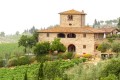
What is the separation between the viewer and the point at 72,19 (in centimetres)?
6888

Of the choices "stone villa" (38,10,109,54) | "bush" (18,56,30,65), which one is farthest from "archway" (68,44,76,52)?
"bush" (18,56,30,65)

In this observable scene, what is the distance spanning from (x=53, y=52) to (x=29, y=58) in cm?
364

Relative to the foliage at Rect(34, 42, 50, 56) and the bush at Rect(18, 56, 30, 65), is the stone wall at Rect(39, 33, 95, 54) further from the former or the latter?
the bush at Rect(18, 56, 30, 65)

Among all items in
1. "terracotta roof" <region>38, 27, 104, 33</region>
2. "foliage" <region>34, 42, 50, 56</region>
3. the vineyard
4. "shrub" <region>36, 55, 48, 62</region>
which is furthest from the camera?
"terracotta roof" <region>38, 27, 104, 33</region>

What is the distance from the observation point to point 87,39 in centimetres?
6538

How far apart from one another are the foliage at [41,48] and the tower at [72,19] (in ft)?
25.1

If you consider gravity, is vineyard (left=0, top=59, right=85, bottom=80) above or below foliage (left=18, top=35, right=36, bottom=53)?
below

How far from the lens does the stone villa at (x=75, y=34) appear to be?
65.2m

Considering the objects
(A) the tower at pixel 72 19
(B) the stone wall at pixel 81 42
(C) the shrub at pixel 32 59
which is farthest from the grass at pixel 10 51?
(B) the stone wall at pixel 81 42

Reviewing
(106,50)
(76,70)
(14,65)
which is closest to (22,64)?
(14,65)

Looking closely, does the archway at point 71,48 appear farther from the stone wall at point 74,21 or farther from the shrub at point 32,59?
the shrub at point 32,59

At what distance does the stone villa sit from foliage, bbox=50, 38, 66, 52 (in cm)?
235

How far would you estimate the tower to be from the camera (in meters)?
68.6

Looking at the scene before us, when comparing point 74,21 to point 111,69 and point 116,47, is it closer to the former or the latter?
point 116,47
